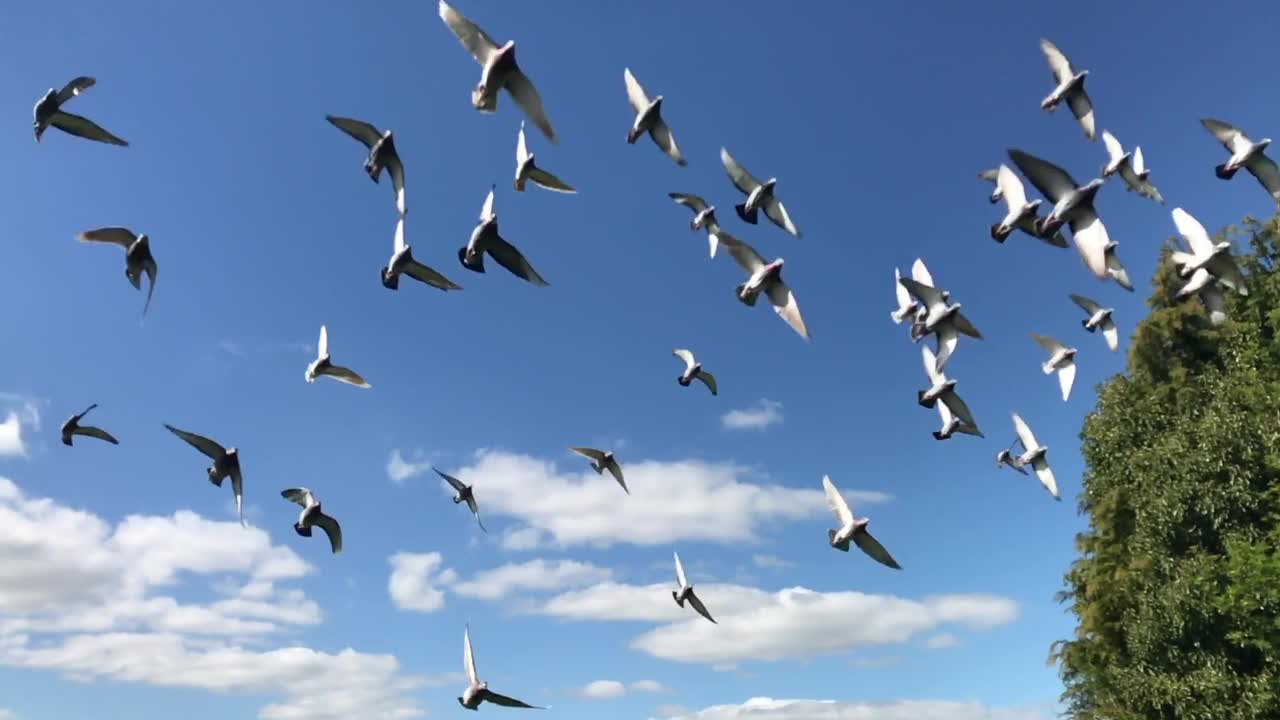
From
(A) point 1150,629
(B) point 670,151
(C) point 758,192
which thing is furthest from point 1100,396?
(B) point 670,151

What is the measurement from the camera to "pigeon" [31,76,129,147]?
453 inches

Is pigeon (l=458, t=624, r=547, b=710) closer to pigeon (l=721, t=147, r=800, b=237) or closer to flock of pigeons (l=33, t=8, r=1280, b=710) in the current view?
flock of pigeons (l=33, t=8, r=1280, b=710)

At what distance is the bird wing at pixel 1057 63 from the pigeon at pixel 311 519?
1391 cm

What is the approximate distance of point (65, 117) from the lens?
11.9 m

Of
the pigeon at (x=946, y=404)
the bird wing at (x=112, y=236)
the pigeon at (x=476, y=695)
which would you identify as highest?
the bird wing at (x=112, y=236)

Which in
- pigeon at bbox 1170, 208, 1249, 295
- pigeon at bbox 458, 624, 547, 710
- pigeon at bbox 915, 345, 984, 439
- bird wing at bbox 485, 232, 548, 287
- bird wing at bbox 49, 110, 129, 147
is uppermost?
bird wing at bbox 49, 110, 129, 147

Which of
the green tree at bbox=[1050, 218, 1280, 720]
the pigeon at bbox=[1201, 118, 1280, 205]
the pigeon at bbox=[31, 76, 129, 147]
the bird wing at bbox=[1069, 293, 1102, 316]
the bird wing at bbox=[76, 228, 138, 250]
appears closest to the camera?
the pigeon at bbox=[31, 76, 129, 147]

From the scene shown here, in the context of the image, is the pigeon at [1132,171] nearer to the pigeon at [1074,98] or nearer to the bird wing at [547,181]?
the pigeon at [1074,98]

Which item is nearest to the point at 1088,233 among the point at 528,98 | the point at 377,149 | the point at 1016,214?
the point at 1016,214

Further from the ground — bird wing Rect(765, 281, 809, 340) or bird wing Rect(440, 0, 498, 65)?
bird wing Rect(440, 0, 498, 65)

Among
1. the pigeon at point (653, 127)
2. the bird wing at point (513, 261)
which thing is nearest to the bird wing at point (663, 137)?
the pigeon at point (653, 127)

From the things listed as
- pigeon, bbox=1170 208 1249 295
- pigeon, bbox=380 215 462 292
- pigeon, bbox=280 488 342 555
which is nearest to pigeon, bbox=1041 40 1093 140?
pigeon, bbox=1170 208 1249 295

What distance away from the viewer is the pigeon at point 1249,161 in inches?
612

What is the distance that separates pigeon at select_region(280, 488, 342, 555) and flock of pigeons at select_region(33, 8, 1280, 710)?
2 centimetres
